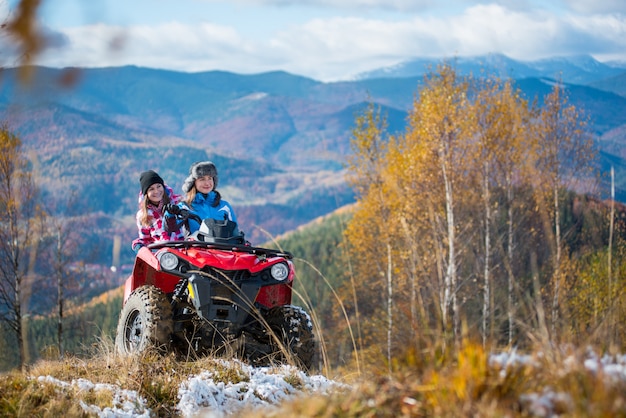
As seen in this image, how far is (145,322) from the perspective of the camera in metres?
5.92

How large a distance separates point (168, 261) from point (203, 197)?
1.49 meters

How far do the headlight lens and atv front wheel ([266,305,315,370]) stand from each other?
3.48ft

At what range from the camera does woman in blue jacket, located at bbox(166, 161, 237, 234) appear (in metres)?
7.37

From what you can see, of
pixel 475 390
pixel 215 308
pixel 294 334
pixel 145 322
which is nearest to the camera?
pixel 475 390

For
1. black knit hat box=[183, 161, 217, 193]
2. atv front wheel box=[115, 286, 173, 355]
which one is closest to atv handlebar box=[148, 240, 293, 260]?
atv front wheel box=[115, 286, 173, 355]

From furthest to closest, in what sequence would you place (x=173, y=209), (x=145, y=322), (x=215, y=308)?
(x=173, y=209), (x=215, y=308), (x=145, y=322)

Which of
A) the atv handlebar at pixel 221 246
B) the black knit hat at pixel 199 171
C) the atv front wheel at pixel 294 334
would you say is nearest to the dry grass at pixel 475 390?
the atv handlebar at pixel 221 246

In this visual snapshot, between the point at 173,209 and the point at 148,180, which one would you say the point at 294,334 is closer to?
the point at 173,209

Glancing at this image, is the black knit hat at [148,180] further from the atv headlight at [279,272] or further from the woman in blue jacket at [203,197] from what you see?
the atv headlight at [279,272]

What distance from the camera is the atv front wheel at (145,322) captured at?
231 inches

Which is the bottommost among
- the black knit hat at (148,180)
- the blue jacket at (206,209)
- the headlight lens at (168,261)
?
the headlight lens at (168,261)

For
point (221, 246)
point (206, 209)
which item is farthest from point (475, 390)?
point (206, 209)

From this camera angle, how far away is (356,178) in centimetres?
2716

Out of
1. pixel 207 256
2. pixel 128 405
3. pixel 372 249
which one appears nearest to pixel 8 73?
pixel 128 405
